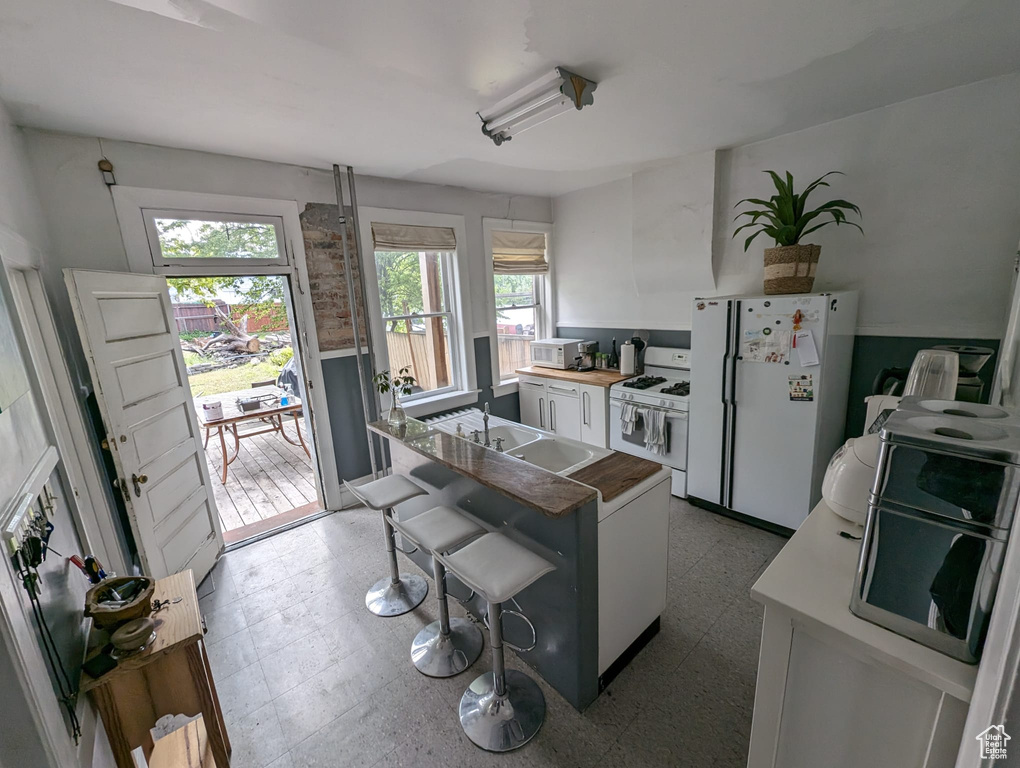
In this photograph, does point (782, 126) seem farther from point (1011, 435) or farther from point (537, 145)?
point (1011, 435)

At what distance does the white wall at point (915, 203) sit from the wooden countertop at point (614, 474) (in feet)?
6.74

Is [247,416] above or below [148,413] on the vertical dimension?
below

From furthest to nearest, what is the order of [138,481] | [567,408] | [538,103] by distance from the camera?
[567,408], [138,481], [538,103]

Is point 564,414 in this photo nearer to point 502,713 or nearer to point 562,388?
point 562,388

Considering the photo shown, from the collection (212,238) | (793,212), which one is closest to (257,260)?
(212,238)

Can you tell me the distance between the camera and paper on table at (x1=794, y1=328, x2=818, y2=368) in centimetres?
246

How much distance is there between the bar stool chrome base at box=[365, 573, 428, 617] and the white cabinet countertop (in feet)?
6.35

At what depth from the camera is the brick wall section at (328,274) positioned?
3072mm

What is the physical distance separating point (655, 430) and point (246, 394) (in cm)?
508

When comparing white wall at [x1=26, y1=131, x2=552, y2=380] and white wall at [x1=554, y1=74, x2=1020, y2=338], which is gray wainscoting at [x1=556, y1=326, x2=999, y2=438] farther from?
white wall at [x1=26, y1=131, x2=552, y2=380]

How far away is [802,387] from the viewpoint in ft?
8.33

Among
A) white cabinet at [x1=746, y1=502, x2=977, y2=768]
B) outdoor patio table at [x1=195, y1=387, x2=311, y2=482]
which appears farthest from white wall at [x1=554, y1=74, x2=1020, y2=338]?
outdoor patio table at [x1=195, y1=387, x2=311, y2=482]

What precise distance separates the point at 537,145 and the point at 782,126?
1563 millimetres

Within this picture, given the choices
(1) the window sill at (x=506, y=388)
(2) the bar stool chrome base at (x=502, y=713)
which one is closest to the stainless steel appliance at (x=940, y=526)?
(2) the bar stool chrome base at (x=502, y=713)
